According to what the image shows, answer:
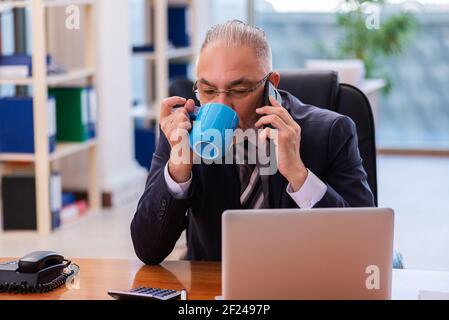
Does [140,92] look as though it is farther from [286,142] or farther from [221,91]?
[286,142]

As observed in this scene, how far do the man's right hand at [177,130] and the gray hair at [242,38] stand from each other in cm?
16

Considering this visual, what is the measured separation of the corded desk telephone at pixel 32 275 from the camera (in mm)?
1691

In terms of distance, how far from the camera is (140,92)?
616cm

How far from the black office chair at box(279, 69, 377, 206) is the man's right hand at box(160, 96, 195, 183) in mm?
487

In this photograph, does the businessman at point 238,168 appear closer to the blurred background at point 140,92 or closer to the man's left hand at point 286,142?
the man's left hand at point 286,142

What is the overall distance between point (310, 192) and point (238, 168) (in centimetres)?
23

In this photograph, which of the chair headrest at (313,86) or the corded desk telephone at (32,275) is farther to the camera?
the chair headrest at (313,86)

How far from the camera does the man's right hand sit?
185 cm

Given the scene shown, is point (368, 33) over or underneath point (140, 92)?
over

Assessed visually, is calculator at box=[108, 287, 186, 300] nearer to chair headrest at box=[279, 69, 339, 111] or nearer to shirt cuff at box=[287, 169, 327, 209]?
shirt cuff at box=[287, 169, 327, 209]

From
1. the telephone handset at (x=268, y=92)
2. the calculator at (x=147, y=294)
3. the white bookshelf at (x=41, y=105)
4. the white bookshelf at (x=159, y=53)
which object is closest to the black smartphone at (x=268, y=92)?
the telephone handset at (x=268, y=92)

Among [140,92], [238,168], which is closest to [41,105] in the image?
[140,92]
